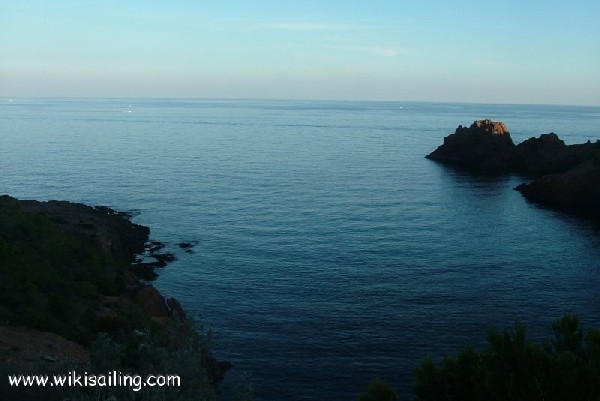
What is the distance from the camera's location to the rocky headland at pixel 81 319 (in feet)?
45.0

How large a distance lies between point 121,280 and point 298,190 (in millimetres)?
51324

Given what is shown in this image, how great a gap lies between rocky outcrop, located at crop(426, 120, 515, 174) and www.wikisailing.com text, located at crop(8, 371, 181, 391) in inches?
4598

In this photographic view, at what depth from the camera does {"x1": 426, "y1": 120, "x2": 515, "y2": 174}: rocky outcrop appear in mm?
124938

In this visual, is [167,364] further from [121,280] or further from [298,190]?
[298,190]

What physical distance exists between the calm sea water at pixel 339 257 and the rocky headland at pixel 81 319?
6861 millimetres

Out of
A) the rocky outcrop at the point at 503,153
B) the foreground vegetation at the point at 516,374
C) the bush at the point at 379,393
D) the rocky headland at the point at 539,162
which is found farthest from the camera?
the rocky outcrop at the point at 503,153

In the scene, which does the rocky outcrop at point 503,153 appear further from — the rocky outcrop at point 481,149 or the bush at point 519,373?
the bush at point 519,373

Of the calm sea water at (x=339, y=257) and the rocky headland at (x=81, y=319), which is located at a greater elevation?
the rocky headland at (x=81, y=319)

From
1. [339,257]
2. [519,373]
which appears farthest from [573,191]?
[519,373]

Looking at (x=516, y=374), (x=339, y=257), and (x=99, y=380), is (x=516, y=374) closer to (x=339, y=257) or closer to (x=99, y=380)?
(x=99, y=380)

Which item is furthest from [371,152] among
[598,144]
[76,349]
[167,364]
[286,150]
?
[167,364]

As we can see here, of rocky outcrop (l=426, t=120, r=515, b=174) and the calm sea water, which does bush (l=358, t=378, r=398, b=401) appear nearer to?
the calm sea water

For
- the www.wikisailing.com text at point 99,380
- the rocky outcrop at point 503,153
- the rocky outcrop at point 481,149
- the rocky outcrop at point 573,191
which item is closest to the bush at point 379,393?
the www.wikisailing.com text at point 99,380

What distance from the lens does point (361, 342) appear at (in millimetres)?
39531
